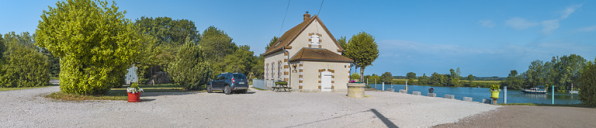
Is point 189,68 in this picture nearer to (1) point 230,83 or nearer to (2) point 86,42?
(1) point 230,83

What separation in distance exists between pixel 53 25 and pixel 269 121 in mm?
10459

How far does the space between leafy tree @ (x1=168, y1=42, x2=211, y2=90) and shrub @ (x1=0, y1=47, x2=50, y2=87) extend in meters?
10.9

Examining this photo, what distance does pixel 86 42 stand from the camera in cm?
1200

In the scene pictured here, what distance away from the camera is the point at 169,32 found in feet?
203

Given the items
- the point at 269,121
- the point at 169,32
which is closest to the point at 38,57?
the point at 269,121

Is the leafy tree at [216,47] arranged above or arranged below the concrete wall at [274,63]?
above

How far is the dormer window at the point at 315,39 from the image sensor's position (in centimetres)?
2538

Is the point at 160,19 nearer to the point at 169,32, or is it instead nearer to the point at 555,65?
the point at 169,32

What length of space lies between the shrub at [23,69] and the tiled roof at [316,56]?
19.6 m

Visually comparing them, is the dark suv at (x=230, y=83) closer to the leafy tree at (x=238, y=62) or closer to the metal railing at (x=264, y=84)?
the metal railing at (x=264, y=84)

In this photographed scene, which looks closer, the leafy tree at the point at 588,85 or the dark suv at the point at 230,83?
the leafy tree at the point at 588,85

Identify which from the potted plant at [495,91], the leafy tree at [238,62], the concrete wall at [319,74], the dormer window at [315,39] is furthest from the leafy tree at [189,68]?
the leafy tree at [238,62]

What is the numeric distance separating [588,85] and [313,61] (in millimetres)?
15163

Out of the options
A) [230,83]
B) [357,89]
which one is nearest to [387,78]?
[357,89]
